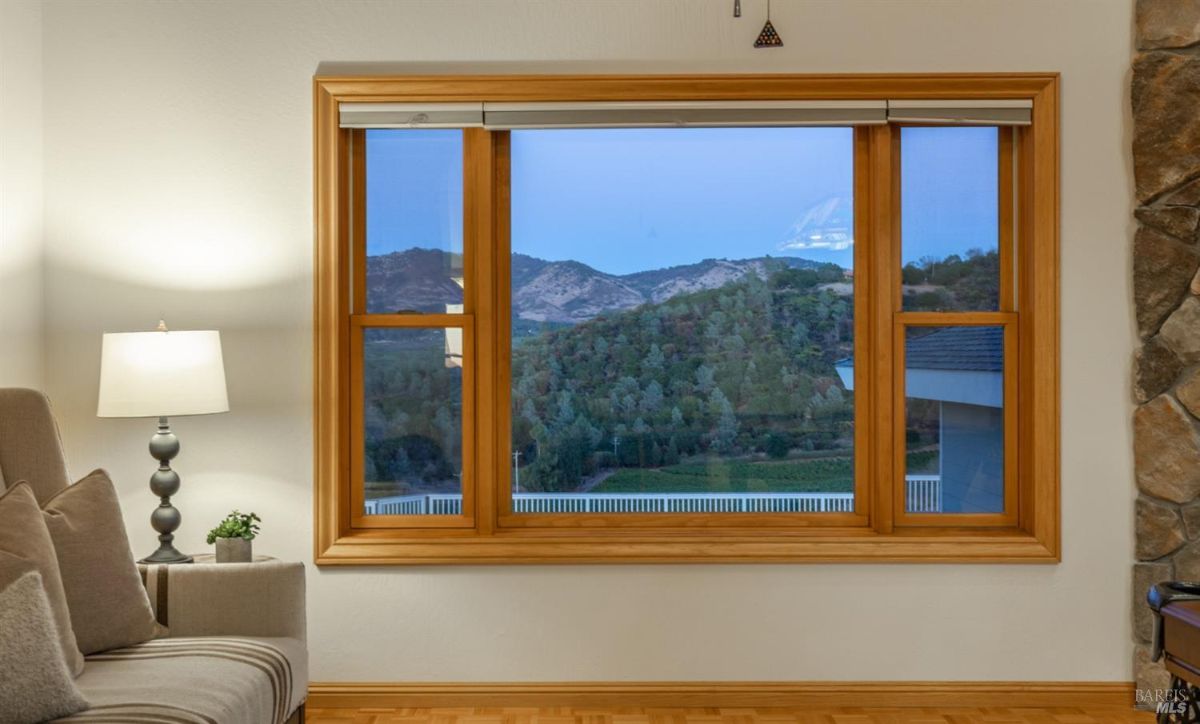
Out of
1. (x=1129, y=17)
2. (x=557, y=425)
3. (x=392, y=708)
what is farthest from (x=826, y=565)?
(x=1129, y=17)

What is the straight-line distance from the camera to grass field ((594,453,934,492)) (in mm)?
3729

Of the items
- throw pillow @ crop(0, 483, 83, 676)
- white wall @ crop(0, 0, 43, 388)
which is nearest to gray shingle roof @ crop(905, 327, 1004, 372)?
throw pillow @ crop(0, 483, 83, 676)

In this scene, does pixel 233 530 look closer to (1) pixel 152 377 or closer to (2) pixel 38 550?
(1) pixel 152 377

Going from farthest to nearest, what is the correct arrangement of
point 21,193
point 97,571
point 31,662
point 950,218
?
1. point 950,218
2. point 21,193
3. point 97,571
4. point 31,662

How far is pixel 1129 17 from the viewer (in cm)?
353

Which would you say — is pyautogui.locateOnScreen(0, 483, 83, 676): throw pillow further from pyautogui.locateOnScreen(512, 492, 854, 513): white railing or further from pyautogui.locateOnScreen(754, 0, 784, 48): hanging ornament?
pyautogui.locateOnScreen(754, 0, 784, 48): hanging ornament

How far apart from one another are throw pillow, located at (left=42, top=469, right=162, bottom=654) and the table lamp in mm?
448

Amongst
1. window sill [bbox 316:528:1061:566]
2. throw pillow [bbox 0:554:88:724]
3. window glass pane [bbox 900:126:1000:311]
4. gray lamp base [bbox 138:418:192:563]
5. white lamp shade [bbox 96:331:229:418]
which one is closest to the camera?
throw pillow [bbox 0:554:88:724]

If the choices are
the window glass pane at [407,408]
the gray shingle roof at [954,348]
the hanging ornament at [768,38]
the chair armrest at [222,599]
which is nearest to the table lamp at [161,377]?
the chair armrest at [222,599]

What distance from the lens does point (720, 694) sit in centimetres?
355

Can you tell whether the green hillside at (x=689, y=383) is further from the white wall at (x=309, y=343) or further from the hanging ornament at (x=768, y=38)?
the hanging ornament at (x=768, y=38)

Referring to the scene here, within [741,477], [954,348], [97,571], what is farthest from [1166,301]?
[97,571]

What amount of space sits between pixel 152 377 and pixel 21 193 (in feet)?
3.00

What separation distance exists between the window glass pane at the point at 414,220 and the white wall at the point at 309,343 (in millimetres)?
250
